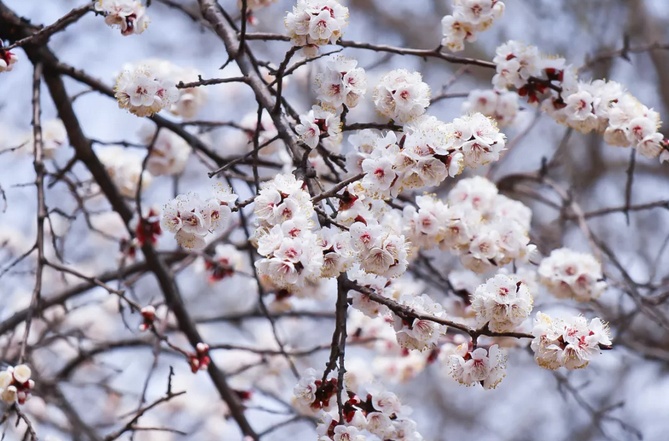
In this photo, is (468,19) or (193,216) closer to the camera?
(193,216)

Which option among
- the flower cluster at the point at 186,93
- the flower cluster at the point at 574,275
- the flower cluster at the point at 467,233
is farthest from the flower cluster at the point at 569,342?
the flower cluster at the point at 186,93

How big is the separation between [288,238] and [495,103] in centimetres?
153

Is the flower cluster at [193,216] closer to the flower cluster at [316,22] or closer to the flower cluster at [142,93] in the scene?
the flower cluster at [142,93]

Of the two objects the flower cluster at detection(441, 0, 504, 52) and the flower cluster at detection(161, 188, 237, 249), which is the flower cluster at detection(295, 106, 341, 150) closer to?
the flower cluster at detection(161, 188, 237, 249)

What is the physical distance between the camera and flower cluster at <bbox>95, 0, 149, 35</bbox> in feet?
7.53

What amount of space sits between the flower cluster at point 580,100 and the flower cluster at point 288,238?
105 cm

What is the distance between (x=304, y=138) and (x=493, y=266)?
0.91 m

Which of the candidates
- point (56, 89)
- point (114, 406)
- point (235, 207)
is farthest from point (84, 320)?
point (235, 207)

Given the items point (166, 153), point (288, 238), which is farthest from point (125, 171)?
point (288, 238)

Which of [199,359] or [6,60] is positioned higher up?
[6,60]

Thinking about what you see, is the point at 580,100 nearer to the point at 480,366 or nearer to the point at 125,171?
the point at 480,366

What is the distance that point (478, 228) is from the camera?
2482 mm

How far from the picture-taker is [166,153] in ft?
11.3

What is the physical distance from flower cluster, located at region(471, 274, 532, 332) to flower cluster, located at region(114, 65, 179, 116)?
36.2 inches
